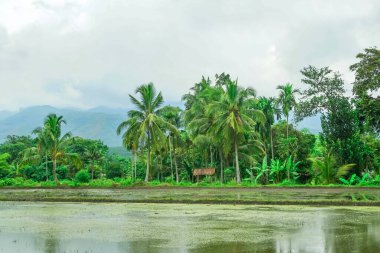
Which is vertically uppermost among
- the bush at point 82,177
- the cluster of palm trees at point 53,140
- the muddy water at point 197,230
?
the cluster of palm trees at point 53,140

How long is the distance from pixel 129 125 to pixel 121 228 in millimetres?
27983

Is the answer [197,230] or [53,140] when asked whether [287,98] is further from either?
[197,230]

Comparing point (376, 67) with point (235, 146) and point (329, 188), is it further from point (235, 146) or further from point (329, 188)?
point (235, 146)

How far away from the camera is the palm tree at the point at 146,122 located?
38.8 metres

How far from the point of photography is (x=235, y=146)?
37281 mm

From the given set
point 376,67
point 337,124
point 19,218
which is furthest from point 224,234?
point 337,124

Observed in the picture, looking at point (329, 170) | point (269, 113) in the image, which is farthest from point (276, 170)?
point (269, 113)

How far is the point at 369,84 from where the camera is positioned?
29.5m

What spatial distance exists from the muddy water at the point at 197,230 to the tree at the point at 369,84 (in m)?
13.9

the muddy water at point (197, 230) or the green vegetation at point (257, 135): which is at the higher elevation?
the green vegetation at point (257, 135)

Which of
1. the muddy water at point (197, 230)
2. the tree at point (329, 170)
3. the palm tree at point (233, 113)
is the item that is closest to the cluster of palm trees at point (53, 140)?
the palm tree at point (233, 113)

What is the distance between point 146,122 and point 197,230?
88.8 feet

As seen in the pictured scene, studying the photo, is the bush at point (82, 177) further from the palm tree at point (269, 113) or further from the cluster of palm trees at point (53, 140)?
the palm tree at point (269, 113)

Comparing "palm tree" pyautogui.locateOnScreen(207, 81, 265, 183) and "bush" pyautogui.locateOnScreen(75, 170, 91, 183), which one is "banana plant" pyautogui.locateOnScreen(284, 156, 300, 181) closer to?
"palm tree" pyautogui.locateOnScreen(207, 81, 265, 183)
